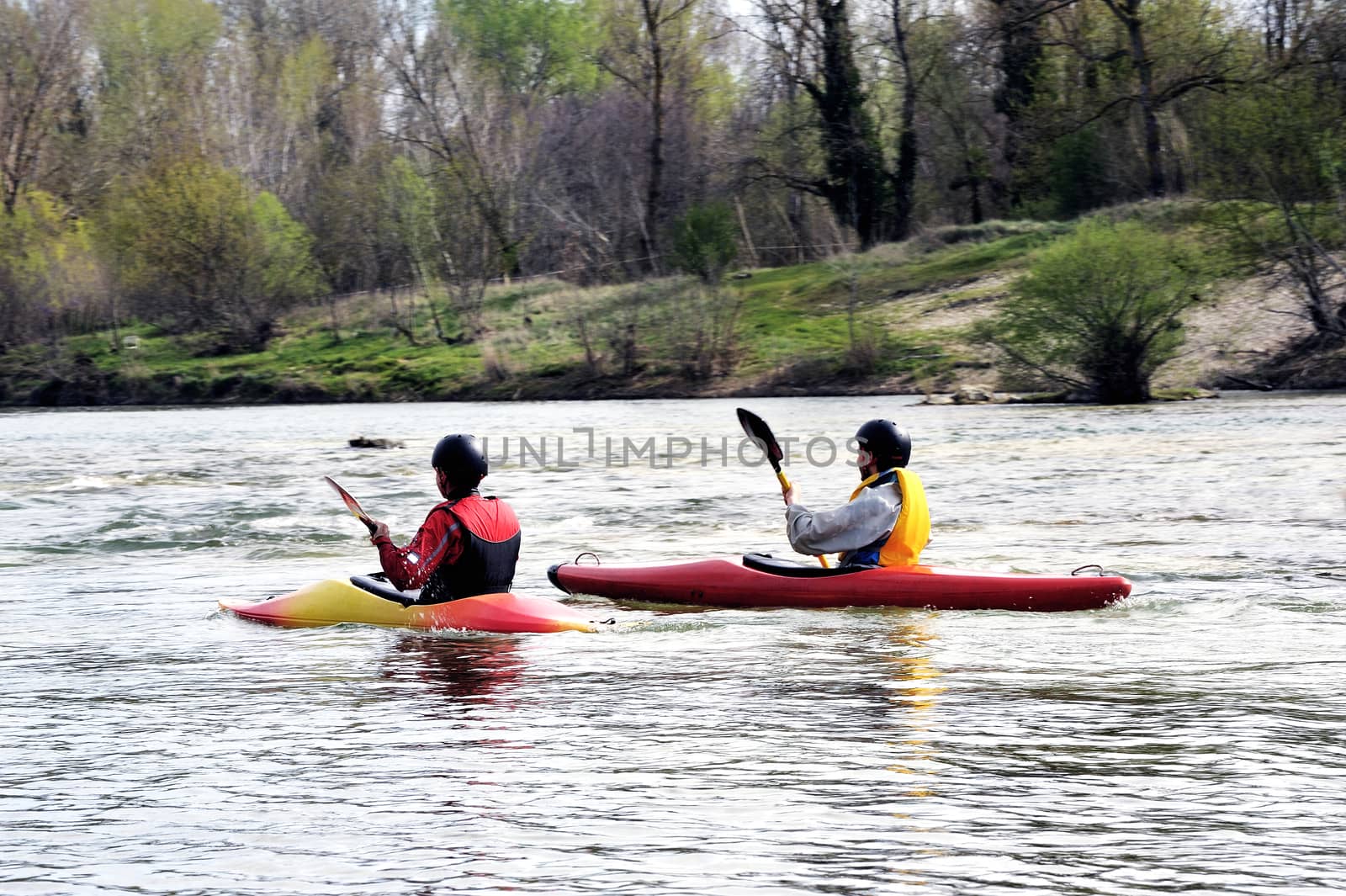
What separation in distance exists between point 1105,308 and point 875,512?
20.6 metres

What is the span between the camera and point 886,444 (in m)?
8.39

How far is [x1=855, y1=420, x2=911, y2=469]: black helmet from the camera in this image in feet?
27.5

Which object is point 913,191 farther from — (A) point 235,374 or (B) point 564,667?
(B) point 564,667

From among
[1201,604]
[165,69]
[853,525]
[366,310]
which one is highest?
[165,69]

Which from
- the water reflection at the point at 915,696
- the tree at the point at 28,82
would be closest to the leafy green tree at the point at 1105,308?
the water reflection at the point at 915,696

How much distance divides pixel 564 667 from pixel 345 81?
56.4 meters

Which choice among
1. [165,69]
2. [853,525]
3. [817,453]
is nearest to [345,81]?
[165,69]

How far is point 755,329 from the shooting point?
38438 mm

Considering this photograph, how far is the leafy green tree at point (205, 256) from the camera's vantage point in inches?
1703

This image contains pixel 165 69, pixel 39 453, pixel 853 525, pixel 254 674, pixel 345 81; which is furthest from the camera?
pixel 345 81

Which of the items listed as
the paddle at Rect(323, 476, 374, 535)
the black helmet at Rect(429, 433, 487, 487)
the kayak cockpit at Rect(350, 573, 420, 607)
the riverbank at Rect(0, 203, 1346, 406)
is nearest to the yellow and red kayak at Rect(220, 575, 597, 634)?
the kayak cockpit at Rect(350, 573, 420, 607)

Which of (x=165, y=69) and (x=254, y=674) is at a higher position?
(x=165, y=69)

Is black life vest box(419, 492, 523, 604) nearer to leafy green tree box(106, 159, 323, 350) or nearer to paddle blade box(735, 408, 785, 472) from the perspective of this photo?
paddle blade box(735, 408, 785, 472)

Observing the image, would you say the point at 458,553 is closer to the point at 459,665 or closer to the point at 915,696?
the point at 459,665
